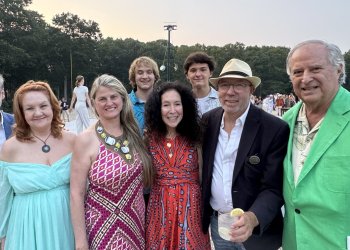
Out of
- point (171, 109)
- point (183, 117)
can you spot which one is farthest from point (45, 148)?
point (183, 117)

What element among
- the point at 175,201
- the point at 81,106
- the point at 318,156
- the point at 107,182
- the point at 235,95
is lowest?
the point at 81,106

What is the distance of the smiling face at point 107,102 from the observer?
123 inches

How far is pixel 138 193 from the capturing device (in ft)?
10.4

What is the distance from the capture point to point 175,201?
3123mm

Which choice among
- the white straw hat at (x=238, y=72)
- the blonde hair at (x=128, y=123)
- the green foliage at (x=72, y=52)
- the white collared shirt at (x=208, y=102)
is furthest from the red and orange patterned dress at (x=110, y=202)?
the green foliage at (x=72, y=52)

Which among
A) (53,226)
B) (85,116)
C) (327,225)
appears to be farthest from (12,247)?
(85,116)

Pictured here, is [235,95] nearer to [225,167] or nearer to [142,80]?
[225,167]

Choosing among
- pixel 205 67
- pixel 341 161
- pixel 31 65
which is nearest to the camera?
pixel 341 161

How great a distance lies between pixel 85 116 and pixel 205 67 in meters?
8.93

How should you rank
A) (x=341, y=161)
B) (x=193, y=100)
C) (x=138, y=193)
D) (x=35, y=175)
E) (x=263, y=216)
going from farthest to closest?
(x=193, y=100)
(x=138, y=193)
(x=35, y=175)
(x=263, y=216)
(x=341, y=161)

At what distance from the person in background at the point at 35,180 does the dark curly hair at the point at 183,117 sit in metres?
0.84

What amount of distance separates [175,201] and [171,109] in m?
0.86

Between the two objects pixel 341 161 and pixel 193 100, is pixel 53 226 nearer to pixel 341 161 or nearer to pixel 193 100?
pixel 193 100

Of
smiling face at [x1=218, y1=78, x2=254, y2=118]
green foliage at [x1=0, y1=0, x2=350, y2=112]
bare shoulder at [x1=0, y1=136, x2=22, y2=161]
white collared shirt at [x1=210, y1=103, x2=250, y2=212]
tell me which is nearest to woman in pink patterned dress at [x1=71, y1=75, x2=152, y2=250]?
bare shoulder at [x1=0, y1=136, x2=22, y2=161]
